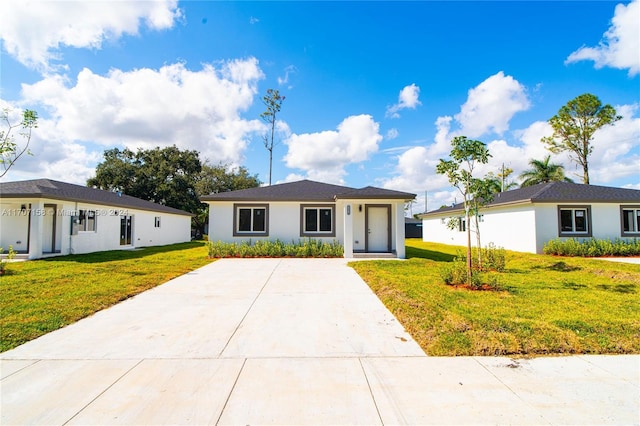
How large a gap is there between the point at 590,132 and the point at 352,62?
26.0m

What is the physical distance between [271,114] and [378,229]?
66.7 ft

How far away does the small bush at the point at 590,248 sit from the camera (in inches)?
561

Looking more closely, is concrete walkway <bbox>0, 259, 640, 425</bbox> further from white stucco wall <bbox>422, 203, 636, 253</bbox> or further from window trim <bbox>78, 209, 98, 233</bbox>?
→ white stucco wall <bbox>422, 203, 636, 253</bbox>

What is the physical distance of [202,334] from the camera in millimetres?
4410

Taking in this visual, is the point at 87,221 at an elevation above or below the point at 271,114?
below

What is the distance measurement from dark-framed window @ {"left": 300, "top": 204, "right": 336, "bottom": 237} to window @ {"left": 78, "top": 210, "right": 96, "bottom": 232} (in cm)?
1163

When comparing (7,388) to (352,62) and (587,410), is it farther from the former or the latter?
(352,62)

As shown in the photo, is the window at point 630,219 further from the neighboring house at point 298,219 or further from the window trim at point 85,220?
the window trim at point 85,220

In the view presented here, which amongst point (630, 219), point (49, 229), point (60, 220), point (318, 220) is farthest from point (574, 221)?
point (49, 229)

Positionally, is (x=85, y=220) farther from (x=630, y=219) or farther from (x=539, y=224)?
(x=630, y=219)

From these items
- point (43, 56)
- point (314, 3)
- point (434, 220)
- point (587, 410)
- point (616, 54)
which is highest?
point (314, 3)

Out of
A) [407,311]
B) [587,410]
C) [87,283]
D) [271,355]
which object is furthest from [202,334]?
[87,283]

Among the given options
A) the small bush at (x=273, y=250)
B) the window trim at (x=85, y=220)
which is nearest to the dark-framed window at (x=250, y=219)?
the small bush at (x=273, y=250)

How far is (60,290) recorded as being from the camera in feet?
22.7
